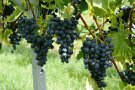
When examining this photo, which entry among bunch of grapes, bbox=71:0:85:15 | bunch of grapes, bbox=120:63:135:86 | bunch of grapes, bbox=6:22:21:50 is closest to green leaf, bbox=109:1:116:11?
bunch of grapes, bbox=71:0:85:15

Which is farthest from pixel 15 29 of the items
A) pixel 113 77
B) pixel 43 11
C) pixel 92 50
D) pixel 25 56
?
pixel 25 56

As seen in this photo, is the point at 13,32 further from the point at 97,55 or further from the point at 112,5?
the point at 97,55

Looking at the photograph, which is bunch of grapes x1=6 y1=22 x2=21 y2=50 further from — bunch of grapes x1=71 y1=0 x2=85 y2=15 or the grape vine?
bunch of grapes x1=71 y1=0 x2=85 y2=15

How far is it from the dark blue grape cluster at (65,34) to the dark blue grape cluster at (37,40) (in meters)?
0.28

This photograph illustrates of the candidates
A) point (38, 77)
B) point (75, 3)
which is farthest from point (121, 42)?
point (38, 77)

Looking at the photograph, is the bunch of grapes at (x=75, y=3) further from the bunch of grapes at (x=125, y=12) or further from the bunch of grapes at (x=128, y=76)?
the bunch of grapes at (x=128, y=76)

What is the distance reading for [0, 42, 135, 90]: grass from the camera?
15.3 ft

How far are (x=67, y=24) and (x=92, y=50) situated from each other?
5.8 inches

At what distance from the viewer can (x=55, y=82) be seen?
486 cm

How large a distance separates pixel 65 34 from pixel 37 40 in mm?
362

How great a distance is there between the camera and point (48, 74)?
527 cm

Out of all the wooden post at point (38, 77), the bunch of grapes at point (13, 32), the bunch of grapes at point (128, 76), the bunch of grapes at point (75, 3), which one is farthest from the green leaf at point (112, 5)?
the bunch of grapes at point (13, 32)

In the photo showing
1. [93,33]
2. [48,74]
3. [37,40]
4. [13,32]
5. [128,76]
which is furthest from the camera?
[48,74]

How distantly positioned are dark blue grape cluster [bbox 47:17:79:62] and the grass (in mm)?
3042
